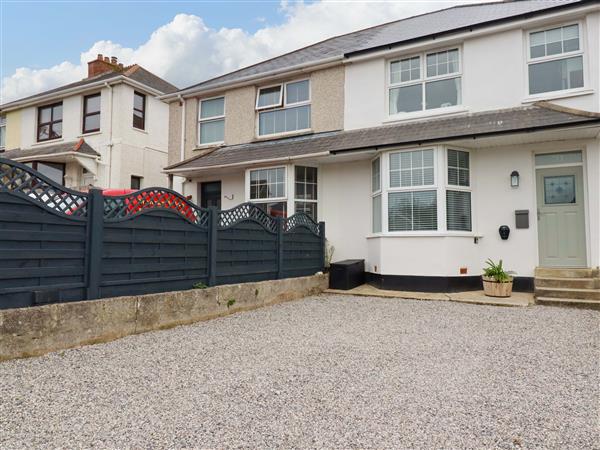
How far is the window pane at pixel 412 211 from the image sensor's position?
788 centimetres

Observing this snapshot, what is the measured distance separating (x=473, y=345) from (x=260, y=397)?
108 inches

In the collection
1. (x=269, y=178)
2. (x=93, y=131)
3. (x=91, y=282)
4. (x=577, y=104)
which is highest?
(x=93, y=131)

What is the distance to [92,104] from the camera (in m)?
15.6

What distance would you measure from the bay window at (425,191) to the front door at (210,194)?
5527 mm

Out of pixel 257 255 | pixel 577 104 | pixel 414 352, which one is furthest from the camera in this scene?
pixel 577 104

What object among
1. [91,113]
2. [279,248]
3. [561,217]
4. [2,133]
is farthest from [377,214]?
[2,133]

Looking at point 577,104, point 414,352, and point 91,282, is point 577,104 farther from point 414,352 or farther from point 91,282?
point 91,282

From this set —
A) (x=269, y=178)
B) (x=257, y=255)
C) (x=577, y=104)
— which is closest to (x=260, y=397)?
(x=257, y=255)

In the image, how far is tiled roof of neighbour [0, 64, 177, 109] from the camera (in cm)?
1586

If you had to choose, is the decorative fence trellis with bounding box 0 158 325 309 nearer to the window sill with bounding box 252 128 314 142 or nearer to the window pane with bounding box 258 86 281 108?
the window sill with bounding box 252 128 314 142

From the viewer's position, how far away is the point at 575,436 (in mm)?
2264

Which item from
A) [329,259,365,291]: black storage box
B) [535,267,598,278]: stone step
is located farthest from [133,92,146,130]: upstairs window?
Result: [535,267,598,278]: stone step

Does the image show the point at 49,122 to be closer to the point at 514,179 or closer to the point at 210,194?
the point at 210,194

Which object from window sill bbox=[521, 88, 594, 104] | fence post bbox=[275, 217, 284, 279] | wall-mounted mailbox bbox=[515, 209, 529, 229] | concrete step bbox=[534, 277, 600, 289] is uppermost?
window sill bbox=[521, 88, 594, 104]
